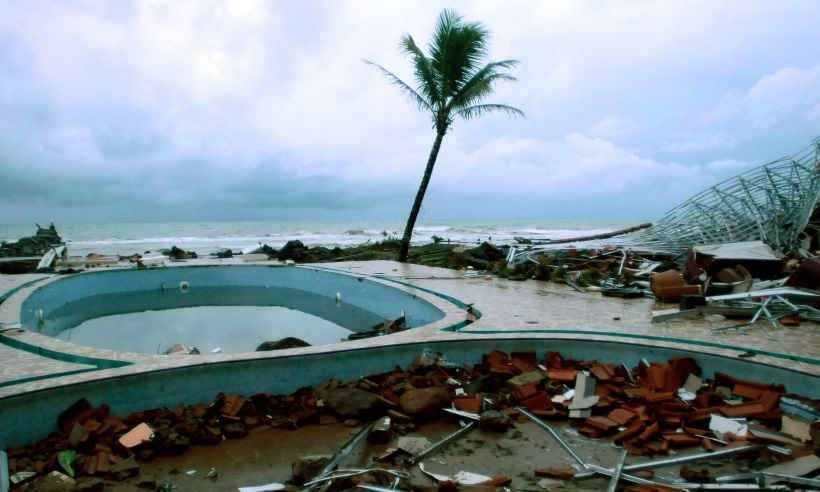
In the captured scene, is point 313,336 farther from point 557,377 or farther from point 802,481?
point 802,481

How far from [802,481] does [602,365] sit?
2.27m

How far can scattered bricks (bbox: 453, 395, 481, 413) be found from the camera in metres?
4.31

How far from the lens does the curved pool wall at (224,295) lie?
9.59 m

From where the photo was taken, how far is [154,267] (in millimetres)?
13664

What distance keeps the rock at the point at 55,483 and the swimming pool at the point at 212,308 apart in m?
3.76

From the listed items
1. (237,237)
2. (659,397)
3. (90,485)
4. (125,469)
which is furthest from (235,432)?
(237,237)

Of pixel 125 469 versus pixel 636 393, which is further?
pixel 636 393

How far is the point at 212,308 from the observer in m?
10.9

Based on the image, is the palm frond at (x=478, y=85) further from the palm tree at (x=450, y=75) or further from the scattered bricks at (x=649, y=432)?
the scattered bricks at (x=649, y=432)

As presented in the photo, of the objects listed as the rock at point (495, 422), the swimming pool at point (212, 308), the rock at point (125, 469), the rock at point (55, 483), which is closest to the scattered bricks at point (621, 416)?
the rock at point (495, 422)

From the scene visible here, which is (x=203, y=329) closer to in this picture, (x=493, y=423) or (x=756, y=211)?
(x=493, y=423)

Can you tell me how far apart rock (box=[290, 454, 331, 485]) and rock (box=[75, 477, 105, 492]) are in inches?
47.1

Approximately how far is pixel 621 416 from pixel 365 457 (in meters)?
2.07

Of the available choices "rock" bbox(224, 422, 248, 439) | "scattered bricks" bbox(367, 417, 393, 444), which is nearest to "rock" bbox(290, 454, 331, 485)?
"scattered bricks" bbox(367, 417, 393, 444)
